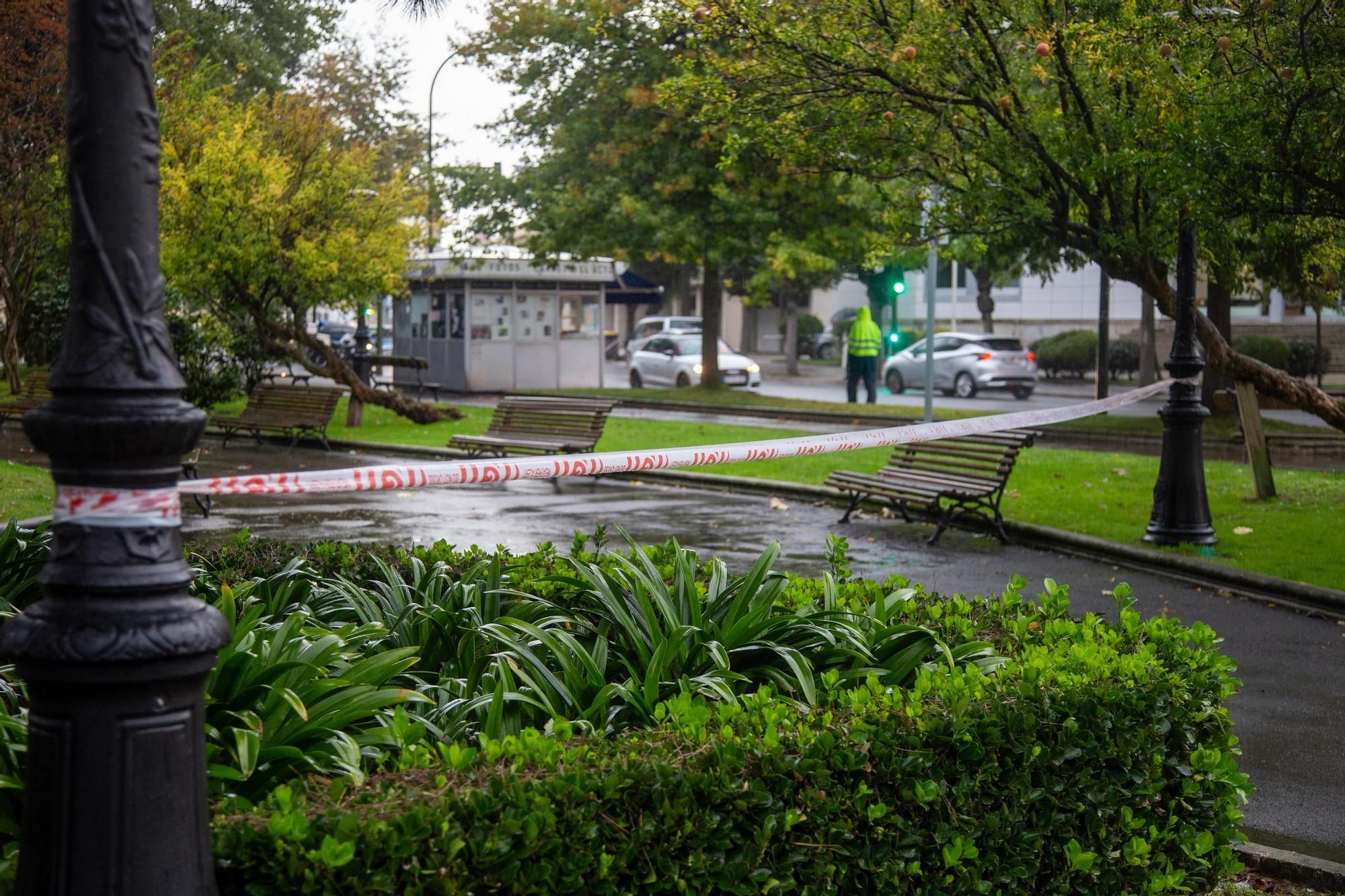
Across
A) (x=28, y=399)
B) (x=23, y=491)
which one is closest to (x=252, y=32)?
(x=28, y=399)

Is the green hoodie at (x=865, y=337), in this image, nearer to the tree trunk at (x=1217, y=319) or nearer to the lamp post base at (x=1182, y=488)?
the tree trunk at (x=1217, y=319)

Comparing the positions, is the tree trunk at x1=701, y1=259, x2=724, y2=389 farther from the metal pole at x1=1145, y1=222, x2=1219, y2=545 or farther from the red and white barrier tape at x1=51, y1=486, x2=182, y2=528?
the red and white barrier tape at x1=51, y1=486, x2=182, y2=528

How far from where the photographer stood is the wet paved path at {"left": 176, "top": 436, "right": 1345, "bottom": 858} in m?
6.27

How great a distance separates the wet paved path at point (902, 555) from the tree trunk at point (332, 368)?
14.4 feet

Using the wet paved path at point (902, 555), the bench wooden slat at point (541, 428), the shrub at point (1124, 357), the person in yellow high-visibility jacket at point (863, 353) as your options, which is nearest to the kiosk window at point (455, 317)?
the person in yellow high-visibility jacket at point (863, 353)

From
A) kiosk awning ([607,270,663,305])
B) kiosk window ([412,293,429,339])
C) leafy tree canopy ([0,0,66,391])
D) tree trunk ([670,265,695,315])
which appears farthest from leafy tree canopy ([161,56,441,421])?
tree trunk ([670,265,695,315])

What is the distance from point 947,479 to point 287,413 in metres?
11.4

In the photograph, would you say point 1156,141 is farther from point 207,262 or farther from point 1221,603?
point 207,262

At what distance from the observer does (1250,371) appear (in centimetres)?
1331

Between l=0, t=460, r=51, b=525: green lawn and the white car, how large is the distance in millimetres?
22989

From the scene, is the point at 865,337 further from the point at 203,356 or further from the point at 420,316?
the point at 203,356

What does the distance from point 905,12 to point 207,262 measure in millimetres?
12996

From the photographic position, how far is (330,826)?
2996mm

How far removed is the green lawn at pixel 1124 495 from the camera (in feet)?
36.9
